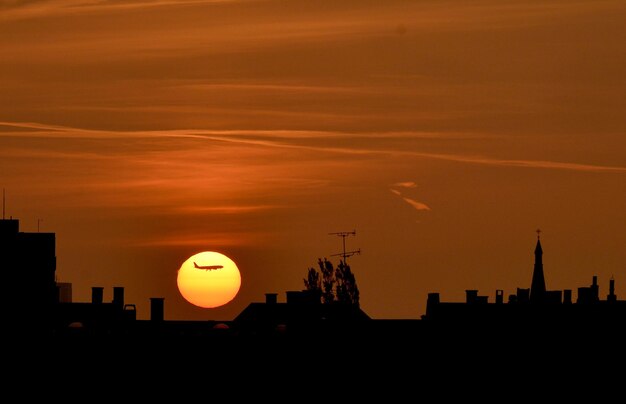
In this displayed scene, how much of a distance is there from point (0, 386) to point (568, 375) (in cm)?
2347

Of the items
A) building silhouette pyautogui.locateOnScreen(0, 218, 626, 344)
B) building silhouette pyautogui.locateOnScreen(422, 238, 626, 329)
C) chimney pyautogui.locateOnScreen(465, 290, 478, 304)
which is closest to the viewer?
building silhouette pyautogui.locateOnScreen(0, 218, 626, 344)

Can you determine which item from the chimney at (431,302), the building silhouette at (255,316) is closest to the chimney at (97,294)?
the building silhouette at (255,316)

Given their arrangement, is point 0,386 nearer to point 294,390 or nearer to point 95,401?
point 95,401

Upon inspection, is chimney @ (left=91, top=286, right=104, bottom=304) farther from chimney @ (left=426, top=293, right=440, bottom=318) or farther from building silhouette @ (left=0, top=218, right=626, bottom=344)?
chimney @ (left=426, top=293, right=440, bottom=318)

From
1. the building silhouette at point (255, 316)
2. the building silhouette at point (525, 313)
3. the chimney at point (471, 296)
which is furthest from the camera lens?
the chimney at point (471, 296)

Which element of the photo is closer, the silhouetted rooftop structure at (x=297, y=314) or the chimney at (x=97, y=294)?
the silhouetted rooftop structure at (x=297, y=314)

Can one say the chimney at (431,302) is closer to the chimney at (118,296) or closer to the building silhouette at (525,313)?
the building silhouette at (525,313)

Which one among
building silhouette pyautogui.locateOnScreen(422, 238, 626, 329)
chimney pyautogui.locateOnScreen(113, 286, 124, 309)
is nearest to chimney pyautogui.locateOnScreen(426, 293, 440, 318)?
building silhouette pyautogui.locateOnScreen(422, 238, 626, 329)

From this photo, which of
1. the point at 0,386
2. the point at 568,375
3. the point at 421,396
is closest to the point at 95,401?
the point at 0,386

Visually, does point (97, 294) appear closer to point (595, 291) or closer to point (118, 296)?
point (118, 296)

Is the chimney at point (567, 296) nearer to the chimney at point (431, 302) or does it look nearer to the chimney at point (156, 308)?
the chimney at point (431, 302)

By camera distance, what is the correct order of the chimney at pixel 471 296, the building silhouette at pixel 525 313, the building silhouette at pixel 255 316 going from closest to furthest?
the building silhouette at pixel 255 316
the building silhouette at pixel 525 313
the chimney at pixel 471 296

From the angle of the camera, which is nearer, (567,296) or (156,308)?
(156,308)

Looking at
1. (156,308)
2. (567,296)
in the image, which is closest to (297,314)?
(156,308)
